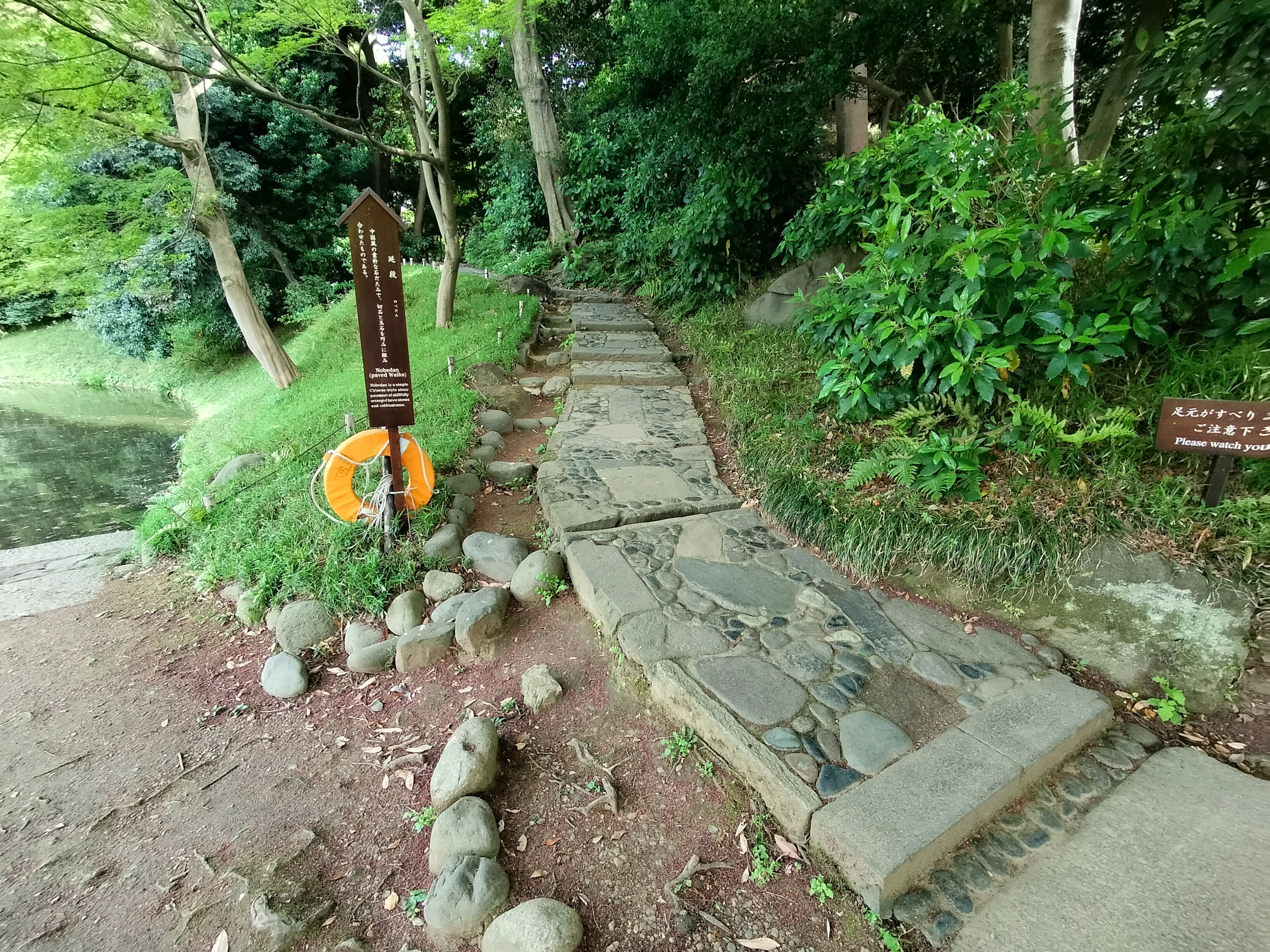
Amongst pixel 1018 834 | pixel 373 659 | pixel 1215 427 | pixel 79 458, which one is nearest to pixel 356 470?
pixel 373 659

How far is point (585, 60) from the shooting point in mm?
13180

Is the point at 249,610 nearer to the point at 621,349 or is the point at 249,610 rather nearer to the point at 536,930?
the point at 536,930

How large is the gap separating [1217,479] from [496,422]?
500 cm

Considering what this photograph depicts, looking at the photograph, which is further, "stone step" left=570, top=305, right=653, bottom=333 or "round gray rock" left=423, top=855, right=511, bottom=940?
"stone step" left=570, top=305, right=653, bottom=333

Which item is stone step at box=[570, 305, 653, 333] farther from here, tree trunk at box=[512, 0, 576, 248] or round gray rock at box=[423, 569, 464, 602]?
round gray rock at box=[423, 569, 464, 602]

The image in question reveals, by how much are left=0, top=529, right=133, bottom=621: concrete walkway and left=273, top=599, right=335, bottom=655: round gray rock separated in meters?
2.11

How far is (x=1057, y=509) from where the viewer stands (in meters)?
3.00

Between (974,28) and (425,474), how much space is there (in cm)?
739

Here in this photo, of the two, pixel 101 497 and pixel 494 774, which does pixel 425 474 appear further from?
pixel 101 497

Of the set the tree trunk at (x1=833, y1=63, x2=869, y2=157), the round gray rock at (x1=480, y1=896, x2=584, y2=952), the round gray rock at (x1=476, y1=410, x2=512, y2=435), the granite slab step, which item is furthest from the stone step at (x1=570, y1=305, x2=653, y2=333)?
the round gray rock at (x1=480, y1=896, x2=584, y2=952)

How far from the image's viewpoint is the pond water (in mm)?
7090

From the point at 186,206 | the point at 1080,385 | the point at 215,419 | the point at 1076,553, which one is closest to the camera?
the point at 1076,553

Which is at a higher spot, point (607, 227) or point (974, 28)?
point (974, 28)

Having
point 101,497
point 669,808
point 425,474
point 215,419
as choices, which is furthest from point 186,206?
point 669,808
